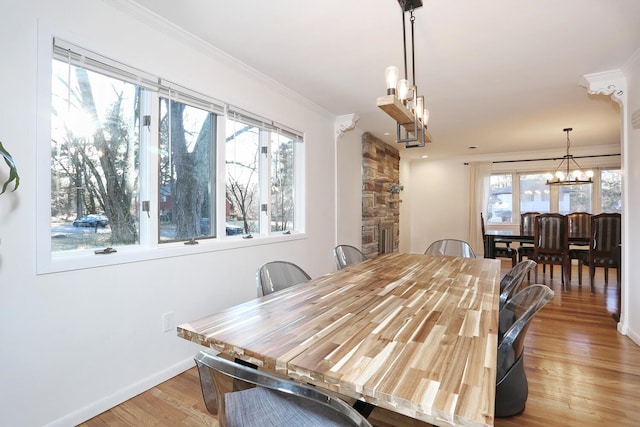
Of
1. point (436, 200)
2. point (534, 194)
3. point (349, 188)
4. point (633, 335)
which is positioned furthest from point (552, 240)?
point (436, 200)

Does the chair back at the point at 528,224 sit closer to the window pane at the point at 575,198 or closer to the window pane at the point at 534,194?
the window pane at the point at 534,194

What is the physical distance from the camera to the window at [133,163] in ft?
5.57

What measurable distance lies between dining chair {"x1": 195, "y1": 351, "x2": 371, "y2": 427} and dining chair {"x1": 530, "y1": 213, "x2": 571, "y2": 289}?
4985mm

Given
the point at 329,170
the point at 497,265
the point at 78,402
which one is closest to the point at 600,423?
the point at 497,265

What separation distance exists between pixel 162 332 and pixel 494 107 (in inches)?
166

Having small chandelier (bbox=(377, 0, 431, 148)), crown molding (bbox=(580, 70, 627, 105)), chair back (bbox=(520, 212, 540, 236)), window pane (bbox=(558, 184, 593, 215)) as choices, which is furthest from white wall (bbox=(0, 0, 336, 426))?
window pane (bbox=(558, 184, 593, 215))

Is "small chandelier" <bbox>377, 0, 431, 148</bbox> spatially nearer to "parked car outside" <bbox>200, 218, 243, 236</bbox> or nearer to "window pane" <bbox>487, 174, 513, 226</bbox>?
"parked car outside" <bbox>200, 218, 243, 236</bbox>

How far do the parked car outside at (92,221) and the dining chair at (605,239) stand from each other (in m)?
5.47

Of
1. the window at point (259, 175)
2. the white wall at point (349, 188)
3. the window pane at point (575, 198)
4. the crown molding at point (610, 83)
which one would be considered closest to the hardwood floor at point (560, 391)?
the window at point (259, 175)

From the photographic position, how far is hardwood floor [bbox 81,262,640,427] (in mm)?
1707

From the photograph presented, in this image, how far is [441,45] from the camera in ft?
7.89

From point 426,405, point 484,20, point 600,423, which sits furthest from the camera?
point 484,20

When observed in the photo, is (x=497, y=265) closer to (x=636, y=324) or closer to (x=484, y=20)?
(x=636, y=324)

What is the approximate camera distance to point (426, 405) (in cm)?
67
